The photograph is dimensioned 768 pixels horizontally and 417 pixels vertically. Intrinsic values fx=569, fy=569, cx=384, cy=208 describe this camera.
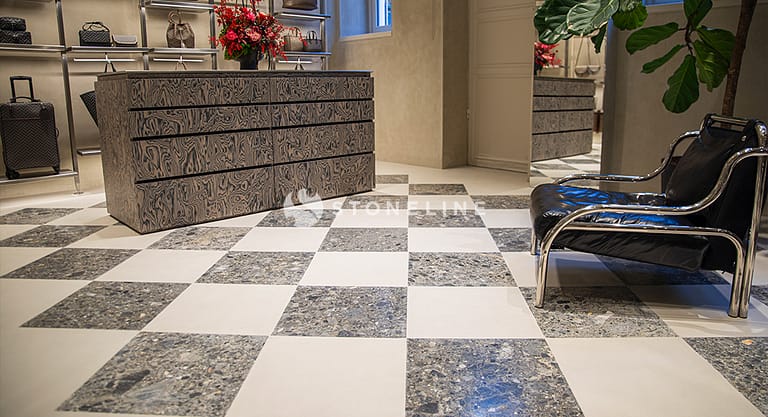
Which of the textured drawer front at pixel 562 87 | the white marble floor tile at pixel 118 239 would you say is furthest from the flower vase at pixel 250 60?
the textured drawer front at pixel 562 87

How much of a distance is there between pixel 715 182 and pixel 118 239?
3106 millimetres

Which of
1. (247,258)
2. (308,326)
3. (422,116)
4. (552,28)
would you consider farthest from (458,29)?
(308,326)

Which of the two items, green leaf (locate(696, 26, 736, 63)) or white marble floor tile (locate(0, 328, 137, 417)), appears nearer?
white marble floor tile (locate(0, 328, 137, 417))

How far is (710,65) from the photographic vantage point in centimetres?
330

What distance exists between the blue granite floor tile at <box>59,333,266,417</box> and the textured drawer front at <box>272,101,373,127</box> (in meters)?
2.23

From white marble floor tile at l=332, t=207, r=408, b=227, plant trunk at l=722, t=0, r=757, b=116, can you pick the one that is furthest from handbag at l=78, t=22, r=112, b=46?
plant trunk at l=722, t=0, r=757, b=116

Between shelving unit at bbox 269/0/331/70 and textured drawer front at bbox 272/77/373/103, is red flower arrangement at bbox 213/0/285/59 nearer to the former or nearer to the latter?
textured drawer front at bbox 272/77/373/103

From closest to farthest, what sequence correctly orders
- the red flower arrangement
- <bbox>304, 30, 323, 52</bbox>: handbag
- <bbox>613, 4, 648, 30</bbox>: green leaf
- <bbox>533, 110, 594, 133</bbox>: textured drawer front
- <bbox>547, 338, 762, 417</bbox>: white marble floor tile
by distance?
<bbox>547, 338, 762, 417</bbox>: white marble floor tile → <bbox>613, 4, 648, 30</bbox>: green leaf → the red flower arrangement → <bbox>533, 110, 594, 133</bbox>: textured drawer front → <bbox>304, 30, 323, 52</bbox>: handbag

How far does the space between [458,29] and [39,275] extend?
4.38 m

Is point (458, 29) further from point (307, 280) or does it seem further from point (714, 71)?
point (307, 280)

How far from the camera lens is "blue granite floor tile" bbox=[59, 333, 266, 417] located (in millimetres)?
1619

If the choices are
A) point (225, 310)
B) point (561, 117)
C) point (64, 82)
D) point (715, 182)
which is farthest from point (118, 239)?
point (561, 117)

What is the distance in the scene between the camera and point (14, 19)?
4.25 metres

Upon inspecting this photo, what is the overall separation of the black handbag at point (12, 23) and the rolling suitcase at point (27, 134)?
363 millimetres
